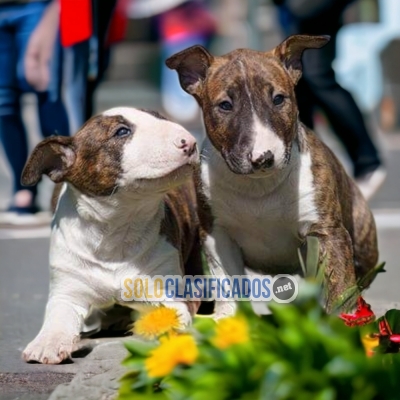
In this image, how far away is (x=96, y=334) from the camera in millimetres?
4977

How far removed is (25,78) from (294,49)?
184 inches

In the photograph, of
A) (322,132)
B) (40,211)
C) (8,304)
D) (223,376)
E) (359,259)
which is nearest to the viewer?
(223,376)

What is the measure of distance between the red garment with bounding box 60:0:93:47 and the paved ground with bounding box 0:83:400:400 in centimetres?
135

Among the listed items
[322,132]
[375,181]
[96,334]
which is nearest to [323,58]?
[375,181]

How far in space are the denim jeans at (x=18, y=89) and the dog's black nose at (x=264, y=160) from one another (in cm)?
454

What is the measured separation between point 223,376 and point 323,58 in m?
5.18

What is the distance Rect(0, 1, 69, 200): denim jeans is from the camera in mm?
8797

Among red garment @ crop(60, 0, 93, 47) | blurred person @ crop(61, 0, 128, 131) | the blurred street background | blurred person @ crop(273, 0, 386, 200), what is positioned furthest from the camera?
the blurred street background

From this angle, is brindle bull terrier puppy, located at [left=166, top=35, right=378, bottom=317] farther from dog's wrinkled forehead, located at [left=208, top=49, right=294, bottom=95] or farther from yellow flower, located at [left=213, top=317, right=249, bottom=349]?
yellow flower, located at [left=213, top=317, right=249, bottom=349]

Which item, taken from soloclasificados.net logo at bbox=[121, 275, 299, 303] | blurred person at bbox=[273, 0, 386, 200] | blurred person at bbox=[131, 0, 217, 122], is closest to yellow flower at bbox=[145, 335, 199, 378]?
soloclasificados.net logo at bbox=[121, 275, 299, 303]

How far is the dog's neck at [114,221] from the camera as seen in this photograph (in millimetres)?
4668

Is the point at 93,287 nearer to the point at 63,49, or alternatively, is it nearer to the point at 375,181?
the point at 375,181

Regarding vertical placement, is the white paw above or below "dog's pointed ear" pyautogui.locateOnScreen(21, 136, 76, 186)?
below

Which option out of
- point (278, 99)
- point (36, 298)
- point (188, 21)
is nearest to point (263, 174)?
point (278, 99)
